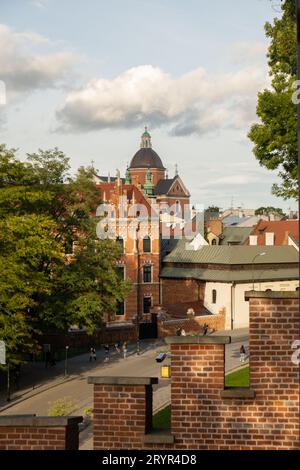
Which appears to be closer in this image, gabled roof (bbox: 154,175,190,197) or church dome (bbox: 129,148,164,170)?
gabled roof (bbox: 154,175,190,197)

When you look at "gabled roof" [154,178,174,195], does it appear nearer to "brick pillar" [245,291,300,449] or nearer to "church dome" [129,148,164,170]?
"church dome" [129,148,164,170]

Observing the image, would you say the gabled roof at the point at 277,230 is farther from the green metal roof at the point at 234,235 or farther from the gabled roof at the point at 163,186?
the gabled roof at the point at 163,186

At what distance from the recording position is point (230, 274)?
62594 millimetres

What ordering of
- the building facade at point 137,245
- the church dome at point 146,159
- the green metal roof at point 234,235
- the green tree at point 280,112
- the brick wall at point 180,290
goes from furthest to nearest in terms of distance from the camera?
the church dome at point 146,159, the green metal roof at point 234,235, the brick wall at point 180,290, the building facade at point 137,245, the green tree at point 280,112

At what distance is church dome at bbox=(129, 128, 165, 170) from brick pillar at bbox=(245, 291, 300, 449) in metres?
153

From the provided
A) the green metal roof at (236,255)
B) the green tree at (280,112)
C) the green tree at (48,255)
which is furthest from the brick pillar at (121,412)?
the green metal roof at (236,255)

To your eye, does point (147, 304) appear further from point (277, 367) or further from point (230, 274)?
point (277, 367)

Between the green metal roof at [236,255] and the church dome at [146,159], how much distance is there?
92090 millimetres

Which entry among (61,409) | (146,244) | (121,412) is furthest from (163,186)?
(121,412)

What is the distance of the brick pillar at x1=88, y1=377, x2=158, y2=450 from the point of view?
7.20 m

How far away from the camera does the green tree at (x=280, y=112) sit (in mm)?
24281

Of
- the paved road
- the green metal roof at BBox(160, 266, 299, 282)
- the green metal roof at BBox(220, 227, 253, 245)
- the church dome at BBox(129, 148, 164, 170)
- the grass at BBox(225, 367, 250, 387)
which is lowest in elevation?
the paved road

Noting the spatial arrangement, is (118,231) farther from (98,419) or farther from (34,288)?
(98,419)

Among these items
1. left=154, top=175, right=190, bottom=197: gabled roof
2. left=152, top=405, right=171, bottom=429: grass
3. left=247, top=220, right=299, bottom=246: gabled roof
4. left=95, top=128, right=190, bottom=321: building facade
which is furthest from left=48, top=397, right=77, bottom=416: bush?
left=154, top=175, right=190, bottom=197: gabled roof
